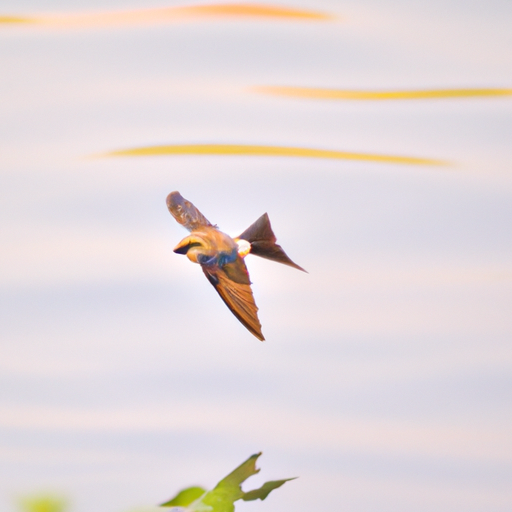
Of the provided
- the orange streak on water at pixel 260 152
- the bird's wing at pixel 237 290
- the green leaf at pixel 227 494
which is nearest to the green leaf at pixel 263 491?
the green leaf at pixel 227 494

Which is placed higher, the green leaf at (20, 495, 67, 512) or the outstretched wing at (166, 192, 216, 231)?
the outstretched wing at (166, 192, 216, 231)

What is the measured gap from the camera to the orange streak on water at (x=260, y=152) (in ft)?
3.96

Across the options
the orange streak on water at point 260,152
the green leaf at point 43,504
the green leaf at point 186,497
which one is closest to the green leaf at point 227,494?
the green leaf at point 186,497

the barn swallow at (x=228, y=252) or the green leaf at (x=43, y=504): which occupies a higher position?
the barn swallow at (x=228, y=252)

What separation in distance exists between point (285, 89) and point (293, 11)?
0.12 meters

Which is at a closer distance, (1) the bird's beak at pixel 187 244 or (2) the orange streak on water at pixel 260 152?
(1) the bird's beak at pixel 187 244

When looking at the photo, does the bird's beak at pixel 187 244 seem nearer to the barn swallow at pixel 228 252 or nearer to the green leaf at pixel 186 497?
the barn swallow at pixel 228 252

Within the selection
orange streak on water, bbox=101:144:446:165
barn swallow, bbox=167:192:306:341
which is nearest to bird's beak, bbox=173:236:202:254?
barn swallow, bbox=167:192:306:341

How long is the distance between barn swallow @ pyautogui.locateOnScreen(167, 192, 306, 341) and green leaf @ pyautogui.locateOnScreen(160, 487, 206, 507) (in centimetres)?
21

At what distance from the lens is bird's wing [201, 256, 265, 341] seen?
0.95 m

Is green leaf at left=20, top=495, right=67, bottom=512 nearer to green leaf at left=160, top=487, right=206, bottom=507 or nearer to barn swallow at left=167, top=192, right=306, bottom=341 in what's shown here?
green leaf at left=160, top=487, right=206, bottom=507

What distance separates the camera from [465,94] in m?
1.24

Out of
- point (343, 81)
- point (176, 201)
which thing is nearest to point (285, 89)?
point (343, 81)

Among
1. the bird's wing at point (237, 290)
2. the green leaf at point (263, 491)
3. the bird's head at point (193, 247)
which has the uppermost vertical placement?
the bird's head at point (193, 247)
